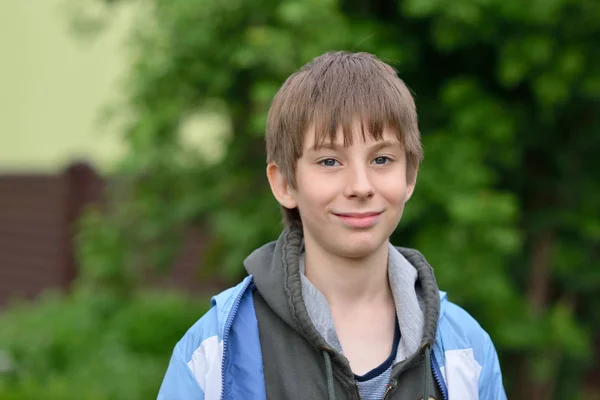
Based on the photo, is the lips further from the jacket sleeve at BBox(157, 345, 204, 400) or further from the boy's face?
the jacket sleeve at BBox(157, 345, 204, 400)

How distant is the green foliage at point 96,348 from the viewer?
552 cm

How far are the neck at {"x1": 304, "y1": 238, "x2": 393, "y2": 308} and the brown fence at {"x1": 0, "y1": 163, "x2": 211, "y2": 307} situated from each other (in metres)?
6.30

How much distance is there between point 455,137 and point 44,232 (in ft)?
22.1

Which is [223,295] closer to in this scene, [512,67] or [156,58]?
[512,67]

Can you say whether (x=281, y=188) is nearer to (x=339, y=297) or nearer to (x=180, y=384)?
(x=339, y=297)

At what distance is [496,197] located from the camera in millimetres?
4277

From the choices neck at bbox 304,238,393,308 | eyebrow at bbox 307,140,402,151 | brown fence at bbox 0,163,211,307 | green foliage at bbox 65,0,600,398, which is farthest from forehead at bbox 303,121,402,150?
brown fence at bbox 0,163,211,307

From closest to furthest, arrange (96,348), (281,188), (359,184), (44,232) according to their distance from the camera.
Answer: (359,184) → (281,188) → (96,348) → (44,232)

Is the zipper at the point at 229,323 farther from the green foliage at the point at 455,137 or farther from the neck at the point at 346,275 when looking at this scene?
the green foliage at the point at 455,137

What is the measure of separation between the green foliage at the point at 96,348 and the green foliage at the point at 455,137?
0.75m

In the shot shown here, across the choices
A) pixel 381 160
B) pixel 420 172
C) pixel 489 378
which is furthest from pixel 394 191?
pixel 420 172

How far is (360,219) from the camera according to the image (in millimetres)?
2016

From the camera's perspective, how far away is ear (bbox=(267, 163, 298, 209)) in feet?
7.18

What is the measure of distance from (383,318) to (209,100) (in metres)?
3.38
